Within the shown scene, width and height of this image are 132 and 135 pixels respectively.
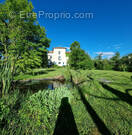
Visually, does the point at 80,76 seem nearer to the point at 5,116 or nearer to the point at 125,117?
the point at 125,117

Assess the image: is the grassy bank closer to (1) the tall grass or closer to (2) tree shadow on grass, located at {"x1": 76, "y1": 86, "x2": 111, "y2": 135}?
(2) tree shadow on grass, located at {"x1": 76, "y1": 86, "x2": 111, "y2": 135}

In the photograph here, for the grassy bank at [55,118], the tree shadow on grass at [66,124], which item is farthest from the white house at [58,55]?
the grassy bank at [55,118]

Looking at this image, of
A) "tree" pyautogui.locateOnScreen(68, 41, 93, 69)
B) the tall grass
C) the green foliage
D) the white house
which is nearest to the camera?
the green foliage

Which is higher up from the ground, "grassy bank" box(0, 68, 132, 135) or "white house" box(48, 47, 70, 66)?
"white house" box(48, 47, 70, 66)

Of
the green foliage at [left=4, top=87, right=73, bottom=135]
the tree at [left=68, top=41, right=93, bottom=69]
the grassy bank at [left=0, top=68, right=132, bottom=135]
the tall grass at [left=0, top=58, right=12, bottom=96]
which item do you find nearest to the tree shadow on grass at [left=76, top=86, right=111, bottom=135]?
the grassy bank at [left=0, top=68, right=132, bottom=135]

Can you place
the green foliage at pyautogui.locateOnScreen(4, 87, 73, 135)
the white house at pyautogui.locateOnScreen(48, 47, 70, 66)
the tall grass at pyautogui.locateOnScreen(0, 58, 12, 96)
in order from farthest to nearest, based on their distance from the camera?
the white house at pyautogui.locateOnScreen(48, 47, 70, 66) < the tall grass at pyautogui.locateOnScreen(0, 58, 12, 96) < the green foliage at pyautogui.locateOnScreen(4, 87, 73, 135)

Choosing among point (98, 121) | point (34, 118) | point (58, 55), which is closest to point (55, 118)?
point (34, 118)

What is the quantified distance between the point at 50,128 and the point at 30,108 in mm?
601

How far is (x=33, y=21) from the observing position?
317 inches

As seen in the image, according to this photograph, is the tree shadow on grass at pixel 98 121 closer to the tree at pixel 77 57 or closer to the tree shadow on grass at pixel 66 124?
the tree shadow on grass at pixel 66 124

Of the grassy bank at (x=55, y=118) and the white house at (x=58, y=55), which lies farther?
the white house at (x=58, y=55)

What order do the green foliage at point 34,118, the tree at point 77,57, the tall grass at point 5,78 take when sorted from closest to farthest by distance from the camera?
the green foliage at point 34,118, the tall grass at point 5,78, the tree at point 77,57

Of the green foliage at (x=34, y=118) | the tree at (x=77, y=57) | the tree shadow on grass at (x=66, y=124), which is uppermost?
the tree at (x=77, y=57)

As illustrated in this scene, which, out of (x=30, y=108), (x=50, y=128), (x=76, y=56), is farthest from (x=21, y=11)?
(x=76, y=56)
